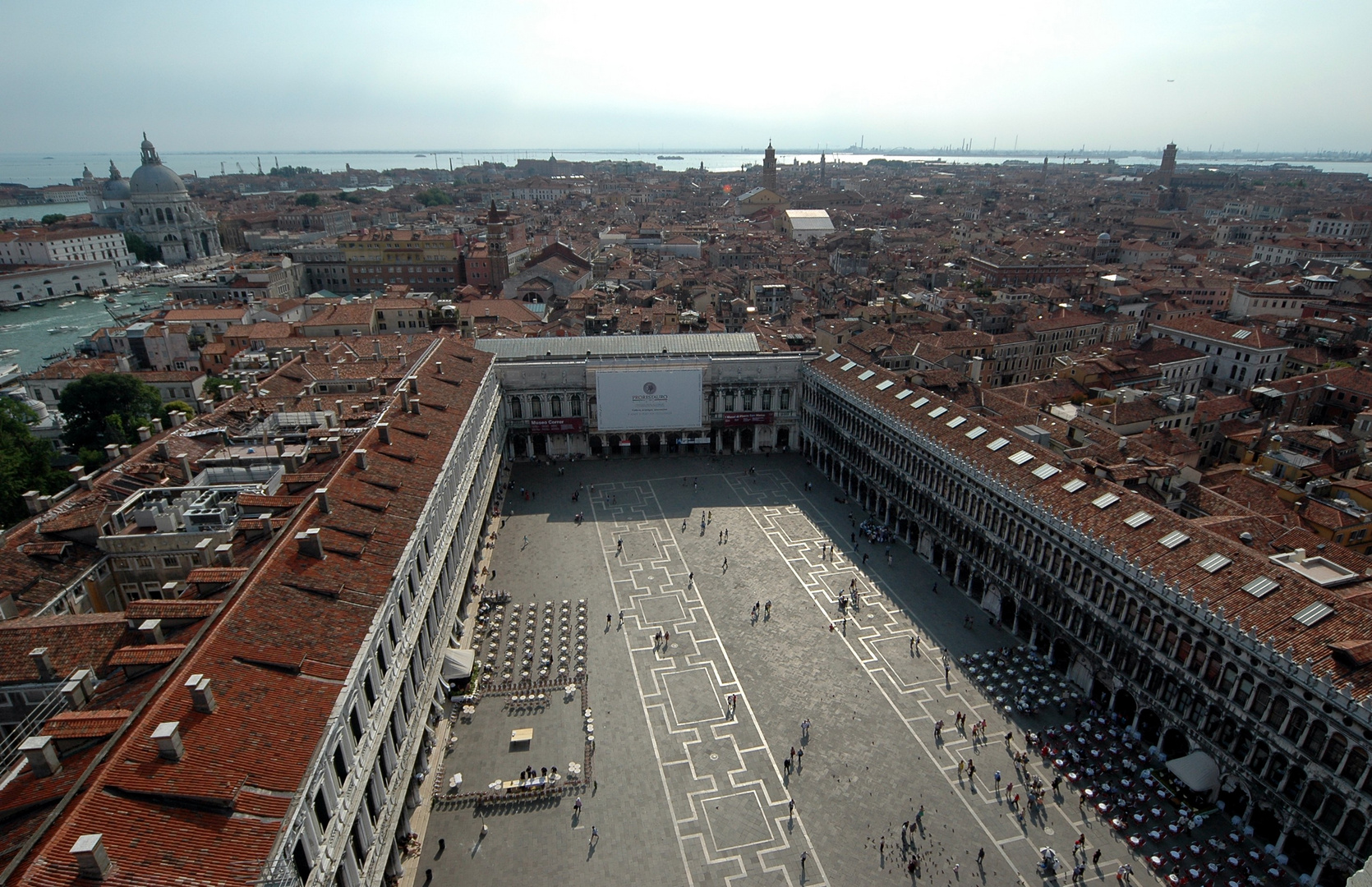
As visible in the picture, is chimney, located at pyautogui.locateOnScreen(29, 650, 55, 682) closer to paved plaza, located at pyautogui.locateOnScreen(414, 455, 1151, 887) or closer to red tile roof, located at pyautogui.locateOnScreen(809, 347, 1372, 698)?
paved plaza, located at pyautogui.locateOnScreen(414, 455, 1151, 887)

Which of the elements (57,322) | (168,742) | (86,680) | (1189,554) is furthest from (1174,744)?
(57,322)

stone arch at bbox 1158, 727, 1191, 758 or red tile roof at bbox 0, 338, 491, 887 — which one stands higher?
red tile roof at bbox 0, 338, 491, 887

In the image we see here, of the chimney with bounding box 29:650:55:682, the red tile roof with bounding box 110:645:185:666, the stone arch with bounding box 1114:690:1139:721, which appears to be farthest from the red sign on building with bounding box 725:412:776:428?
the chimney with bounding box 29:650:55:682

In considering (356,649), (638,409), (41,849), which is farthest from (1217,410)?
(41,849)

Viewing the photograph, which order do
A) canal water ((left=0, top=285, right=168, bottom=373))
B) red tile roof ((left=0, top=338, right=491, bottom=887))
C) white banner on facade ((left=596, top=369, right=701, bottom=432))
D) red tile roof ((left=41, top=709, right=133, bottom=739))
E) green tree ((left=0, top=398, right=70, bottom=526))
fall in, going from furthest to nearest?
canal water ((left=0, top=285, right=168, bottom=373)) < white banner on facade ((left=596, top=369, right=701, bottom=432)) < green tree ((left=0, top=398, right=70, bottom=526)) < red tile roof ((left=41, top=709, right=133, bottom=739)) < red tile roof ((left=0, top=338, right=491, bottom=887))

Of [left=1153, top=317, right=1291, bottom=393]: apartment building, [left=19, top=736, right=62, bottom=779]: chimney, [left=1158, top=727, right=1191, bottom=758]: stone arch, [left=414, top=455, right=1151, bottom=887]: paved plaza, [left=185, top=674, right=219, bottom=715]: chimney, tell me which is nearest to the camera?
[left=19, top=736, right=62, bottom=779]: chimney

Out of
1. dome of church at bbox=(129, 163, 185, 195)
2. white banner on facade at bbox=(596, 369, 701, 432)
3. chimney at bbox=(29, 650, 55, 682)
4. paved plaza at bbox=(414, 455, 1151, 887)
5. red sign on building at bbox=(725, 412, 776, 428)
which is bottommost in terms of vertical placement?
paved plaza at bbox=(414, 455, 1151, 887)
